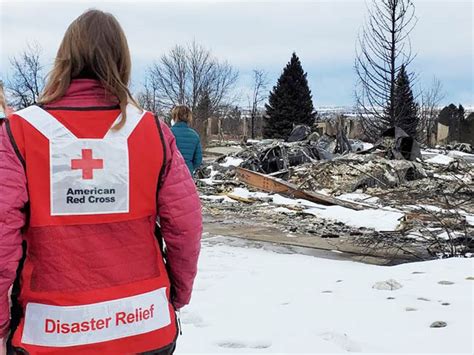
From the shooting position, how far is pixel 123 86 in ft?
6.41

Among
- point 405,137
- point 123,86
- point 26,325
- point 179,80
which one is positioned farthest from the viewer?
point 179,80

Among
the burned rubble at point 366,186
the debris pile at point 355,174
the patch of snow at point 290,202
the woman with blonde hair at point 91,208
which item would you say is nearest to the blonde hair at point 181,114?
the burned rubble at point 366,186

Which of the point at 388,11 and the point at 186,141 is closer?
the point at 186,141

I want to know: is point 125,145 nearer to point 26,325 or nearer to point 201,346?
point 26,325

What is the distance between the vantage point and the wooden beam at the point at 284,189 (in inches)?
476

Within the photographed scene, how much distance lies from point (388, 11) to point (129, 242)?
21.7 m

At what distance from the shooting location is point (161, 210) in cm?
196

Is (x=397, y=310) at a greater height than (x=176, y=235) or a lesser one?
lesser

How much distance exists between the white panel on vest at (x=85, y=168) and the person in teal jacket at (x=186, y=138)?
5619 millimetres

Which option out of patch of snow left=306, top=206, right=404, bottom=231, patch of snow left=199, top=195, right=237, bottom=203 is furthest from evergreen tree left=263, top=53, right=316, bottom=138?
patch of snow left=306, top=206, right=404, bottom=231

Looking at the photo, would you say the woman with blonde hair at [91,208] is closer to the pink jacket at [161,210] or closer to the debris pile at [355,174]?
the pink jacket at [161,210]

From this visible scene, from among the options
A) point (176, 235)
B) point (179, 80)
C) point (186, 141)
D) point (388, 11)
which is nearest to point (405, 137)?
point (388, 11)

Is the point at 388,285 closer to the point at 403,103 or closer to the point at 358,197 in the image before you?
the point at 358,197

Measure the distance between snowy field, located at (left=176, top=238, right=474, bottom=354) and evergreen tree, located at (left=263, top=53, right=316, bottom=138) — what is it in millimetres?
38788
